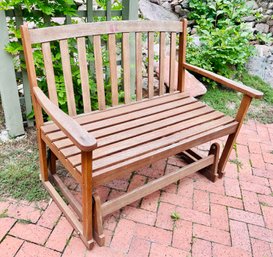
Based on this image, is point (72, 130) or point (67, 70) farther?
point (67, 70)

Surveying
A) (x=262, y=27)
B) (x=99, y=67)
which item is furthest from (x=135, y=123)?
(x=262, y=27)

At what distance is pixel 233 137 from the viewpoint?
2051 millimetres

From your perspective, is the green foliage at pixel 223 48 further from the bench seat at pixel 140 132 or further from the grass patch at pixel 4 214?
the grass patch at pixel 4 214

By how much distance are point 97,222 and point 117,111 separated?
752mm

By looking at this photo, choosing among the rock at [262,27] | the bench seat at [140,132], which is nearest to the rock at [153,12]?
the rock at [262,27]

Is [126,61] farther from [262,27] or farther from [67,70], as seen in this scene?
[262,27]

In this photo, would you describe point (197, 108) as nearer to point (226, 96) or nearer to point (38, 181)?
point (38, 181)

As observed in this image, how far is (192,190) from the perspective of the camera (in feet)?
6.97

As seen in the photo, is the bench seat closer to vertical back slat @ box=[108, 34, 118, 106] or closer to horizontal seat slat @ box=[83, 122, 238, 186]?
horizontal seat slat @ box=[83, 122, 238, 186]

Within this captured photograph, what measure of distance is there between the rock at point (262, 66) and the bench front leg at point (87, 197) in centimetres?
323

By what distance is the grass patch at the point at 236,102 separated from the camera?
3184 mm

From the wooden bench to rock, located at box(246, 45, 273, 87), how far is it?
2117mm

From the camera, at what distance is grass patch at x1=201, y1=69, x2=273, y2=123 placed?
318 cm

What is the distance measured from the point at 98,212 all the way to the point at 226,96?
2418 mm
